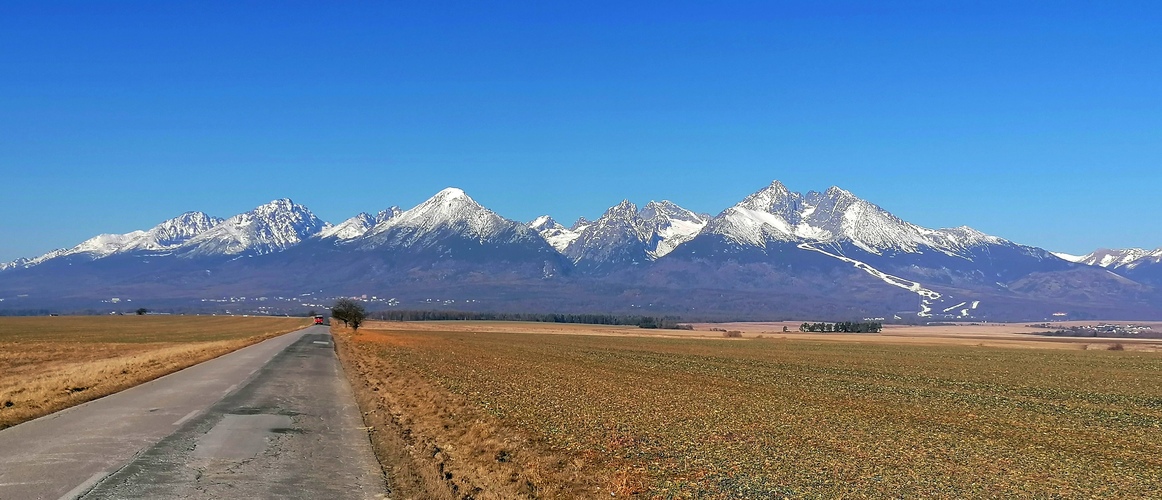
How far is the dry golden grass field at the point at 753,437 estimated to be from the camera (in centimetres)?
1478

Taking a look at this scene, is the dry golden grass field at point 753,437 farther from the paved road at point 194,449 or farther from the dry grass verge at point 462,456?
the paved road at point 194,449

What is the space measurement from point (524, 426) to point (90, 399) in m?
14.7

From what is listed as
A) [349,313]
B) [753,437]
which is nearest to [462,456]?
[753,437]

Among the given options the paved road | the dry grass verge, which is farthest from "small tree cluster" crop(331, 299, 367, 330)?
the dry grass verge

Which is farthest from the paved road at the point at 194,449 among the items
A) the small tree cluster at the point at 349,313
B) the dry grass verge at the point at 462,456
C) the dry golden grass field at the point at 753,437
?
the small tree cluster at the point at 349,313

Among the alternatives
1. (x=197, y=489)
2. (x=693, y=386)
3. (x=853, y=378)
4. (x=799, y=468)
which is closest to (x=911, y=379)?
(x=853, y=378)

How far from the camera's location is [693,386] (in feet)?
114

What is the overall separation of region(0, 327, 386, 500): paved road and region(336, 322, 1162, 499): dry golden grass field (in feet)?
3.56

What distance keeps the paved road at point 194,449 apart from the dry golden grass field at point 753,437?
108 cm

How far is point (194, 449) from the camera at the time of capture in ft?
55.5

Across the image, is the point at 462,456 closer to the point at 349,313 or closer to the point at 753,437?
the point at 753,437

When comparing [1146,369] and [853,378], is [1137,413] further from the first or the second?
[1146,369]

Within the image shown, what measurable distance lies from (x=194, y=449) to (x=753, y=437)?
39.5 ft

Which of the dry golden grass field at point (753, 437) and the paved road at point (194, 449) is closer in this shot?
the paved road at point (194, 449)
